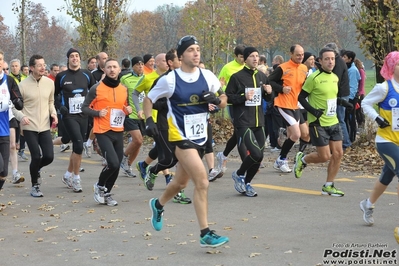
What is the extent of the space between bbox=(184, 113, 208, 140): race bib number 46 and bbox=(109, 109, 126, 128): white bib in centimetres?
297

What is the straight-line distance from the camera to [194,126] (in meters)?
7.46

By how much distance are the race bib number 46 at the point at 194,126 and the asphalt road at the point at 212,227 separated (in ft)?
3.41

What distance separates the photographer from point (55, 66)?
19.6m

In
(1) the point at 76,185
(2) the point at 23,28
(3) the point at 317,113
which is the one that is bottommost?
(1) the point at 76,185

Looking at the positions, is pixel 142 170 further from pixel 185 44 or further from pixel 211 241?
pixel 211 241

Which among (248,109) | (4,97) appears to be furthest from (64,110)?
→ (248,109)

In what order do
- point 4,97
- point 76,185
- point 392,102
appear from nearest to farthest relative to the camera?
point 392,102 < point 4,97 < point 76,185

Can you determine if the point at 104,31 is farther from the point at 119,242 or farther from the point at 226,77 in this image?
the point at 119,242

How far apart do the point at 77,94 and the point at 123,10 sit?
38.4 ft

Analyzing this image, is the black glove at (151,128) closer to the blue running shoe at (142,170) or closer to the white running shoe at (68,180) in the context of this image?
the blue running shoe at (142,170)

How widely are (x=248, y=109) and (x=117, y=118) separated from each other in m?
1.78

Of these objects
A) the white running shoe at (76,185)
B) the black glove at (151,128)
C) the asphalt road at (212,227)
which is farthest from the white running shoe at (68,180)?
the black glove at (151,128)

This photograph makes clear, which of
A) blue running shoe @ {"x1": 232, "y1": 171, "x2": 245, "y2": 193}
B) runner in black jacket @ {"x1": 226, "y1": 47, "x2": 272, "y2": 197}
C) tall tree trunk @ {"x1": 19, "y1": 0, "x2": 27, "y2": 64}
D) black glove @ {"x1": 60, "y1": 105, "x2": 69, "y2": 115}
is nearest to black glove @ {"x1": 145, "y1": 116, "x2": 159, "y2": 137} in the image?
runner in black jacket @ {"x1": 226, "y1": 47, "x2": 272, "y2": 197}

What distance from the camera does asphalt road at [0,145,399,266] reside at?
6.84 metres
